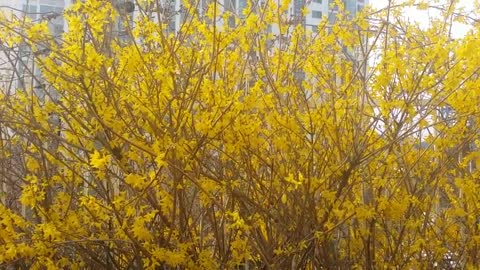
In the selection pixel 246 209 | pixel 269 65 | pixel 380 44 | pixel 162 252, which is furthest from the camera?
pixel 380 44

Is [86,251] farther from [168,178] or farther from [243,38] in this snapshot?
[243,38]

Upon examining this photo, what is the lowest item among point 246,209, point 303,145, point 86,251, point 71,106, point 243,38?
point 86,251

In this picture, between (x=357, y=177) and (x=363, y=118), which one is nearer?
(x=357, y=177)

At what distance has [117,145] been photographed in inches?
161

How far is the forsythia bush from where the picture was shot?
4.04 metres

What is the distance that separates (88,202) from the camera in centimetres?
405

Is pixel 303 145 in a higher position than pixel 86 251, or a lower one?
higher

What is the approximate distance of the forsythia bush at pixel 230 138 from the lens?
4035mm

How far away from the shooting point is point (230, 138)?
408 cm

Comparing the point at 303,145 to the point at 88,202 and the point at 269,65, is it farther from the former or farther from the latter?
the point at 88,202

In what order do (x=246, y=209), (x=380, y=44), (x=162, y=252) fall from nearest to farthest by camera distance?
(x=162, y=252)
(x=246, y=209)
(x=380, y=44)

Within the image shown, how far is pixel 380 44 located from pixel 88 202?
2344 millimetres

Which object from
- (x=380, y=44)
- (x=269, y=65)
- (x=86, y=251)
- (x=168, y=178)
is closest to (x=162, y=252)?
(x=168, y=178)

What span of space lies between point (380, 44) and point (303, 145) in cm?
116
